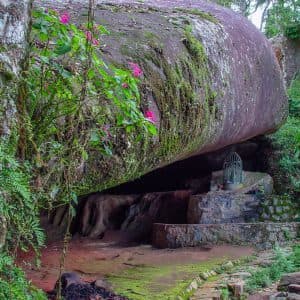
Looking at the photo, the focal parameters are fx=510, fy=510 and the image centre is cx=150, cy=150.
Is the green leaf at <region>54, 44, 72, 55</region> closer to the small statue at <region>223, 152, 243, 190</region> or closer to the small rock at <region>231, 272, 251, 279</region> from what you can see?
the small rock at <region>231, 272, 251, 279</region>

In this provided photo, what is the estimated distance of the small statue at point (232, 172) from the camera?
8148 mm

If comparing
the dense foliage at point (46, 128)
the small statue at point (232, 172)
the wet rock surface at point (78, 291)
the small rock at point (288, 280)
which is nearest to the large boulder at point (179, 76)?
the dense foliage at point (46, 128)

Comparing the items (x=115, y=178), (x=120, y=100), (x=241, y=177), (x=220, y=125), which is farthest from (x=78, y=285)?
(x=241, y=177)

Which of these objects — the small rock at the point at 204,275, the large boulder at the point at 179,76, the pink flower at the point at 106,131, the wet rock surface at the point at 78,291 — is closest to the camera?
the pink flower at the point at 106,131

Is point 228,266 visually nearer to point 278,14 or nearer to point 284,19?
point 284,19

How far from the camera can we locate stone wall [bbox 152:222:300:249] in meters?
6.80

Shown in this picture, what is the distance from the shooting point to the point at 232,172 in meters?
8.18

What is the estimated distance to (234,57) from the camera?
20.1ft

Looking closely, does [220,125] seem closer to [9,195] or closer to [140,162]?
[140,162]

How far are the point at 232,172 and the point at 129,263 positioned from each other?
122 inches

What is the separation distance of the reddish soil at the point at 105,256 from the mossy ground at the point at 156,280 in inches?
8.1

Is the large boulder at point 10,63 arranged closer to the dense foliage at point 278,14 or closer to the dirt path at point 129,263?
the dirt path at point 129,263

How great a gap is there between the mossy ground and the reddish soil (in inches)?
8.1

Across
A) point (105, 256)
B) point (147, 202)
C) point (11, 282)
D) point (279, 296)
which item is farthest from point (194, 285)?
point (147, 202)
